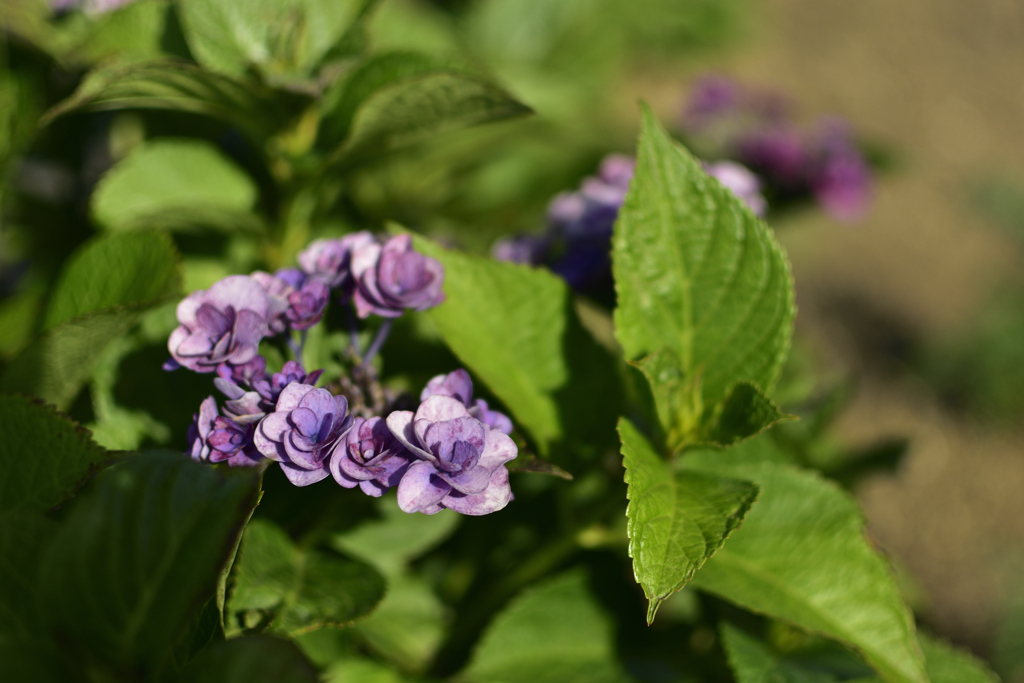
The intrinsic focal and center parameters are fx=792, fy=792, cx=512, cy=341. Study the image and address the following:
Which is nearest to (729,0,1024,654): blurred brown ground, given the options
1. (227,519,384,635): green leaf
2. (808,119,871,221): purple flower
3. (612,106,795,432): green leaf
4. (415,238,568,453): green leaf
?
(808,119,871,221): purple flower

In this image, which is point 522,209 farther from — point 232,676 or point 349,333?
point 232,676

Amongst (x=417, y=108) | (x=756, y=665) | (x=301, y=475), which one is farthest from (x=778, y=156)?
(x=301, y=475)

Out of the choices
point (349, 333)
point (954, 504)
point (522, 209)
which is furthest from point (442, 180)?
point (954, 504)

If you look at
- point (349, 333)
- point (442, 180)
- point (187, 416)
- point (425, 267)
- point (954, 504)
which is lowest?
point (954, 504)

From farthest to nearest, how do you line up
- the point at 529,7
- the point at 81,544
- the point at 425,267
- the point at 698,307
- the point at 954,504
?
1. the point at 954,504
2. the point at 529,7
3. the point at 698,307
4. the point at 425,267
5. the point at 81,544

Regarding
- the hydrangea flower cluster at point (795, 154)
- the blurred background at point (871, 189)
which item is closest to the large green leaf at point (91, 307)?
the blurred background at point (871, 189)

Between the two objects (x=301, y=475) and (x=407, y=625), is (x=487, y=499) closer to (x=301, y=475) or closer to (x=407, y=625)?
(x=301, y=475)
